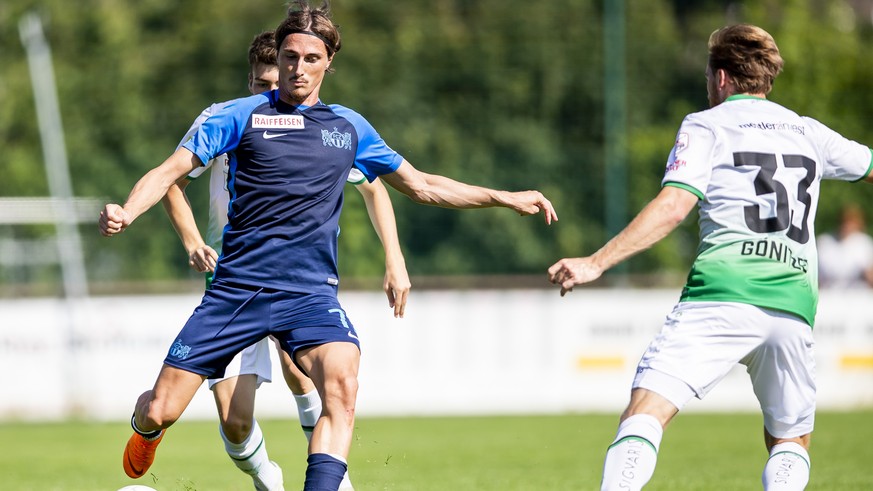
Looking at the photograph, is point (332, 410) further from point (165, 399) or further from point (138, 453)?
point (138, 453)

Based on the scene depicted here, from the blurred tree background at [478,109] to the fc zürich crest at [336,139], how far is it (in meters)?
11.2

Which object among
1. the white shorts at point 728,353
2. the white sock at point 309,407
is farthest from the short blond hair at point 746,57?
the white sock at point 309,407

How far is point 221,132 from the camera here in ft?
18.3

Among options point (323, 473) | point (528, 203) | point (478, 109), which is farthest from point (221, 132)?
point (478, 109)

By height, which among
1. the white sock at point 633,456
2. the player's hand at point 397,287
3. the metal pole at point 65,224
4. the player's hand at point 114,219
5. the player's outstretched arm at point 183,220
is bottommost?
the metal pole at point 65,224

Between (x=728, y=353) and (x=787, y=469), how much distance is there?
0.68 meters

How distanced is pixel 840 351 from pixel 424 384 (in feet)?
17.3

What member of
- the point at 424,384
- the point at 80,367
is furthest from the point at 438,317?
the point at 80,367

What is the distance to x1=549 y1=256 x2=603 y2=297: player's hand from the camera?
4.84 meters

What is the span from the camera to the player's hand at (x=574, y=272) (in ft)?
15.9

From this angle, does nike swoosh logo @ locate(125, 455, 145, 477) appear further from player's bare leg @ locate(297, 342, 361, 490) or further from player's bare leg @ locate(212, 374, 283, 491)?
player's bare leg @ locate(297, 342, 361, 490)

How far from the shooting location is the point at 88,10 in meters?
29.1

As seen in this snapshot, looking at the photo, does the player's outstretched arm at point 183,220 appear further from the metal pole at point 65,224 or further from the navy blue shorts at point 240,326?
the metal pole at point 65,224

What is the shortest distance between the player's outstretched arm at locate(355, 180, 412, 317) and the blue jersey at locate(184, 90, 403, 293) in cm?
73
